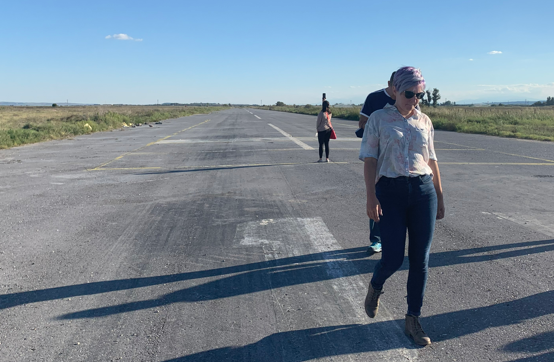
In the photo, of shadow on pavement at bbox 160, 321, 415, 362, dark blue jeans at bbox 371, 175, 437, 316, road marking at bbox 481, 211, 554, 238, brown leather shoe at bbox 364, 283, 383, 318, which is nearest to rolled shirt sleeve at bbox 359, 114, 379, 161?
dark blue jeans at bbox 371, 175, 437, 316

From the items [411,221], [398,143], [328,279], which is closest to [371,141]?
[398,143]

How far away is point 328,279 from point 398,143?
1702mm

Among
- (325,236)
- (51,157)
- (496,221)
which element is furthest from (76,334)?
(51,157)

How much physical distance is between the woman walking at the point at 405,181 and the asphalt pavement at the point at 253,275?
1.76 feet

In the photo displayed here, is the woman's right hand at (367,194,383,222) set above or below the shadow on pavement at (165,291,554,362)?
above

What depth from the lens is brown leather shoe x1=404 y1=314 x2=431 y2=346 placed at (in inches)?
119

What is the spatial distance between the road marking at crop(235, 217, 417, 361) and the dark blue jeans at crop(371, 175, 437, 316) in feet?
1.01

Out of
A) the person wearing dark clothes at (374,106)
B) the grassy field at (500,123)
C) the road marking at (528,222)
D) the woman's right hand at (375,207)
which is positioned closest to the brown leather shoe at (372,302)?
the woman's right hand at (375,207)

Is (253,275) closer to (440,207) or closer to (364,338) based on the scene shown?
(364,338)

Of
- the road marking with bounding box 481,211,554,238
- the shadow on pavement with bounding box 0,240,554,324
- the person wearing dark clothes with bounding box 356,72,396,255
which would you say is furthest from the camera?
the road marking with bounding box 481,211,554,238

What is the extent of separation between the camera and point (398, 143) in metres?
2.99

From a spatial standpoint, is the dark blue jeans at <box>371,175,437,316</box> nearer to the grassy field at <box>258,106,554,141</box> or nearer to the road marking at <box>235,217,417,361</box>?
the road marking at <box>235,217,417,361</box>

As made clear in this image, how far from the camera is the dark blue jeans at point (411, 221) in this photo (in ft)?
9.86

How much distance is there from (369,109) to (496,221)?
294 centimetres
